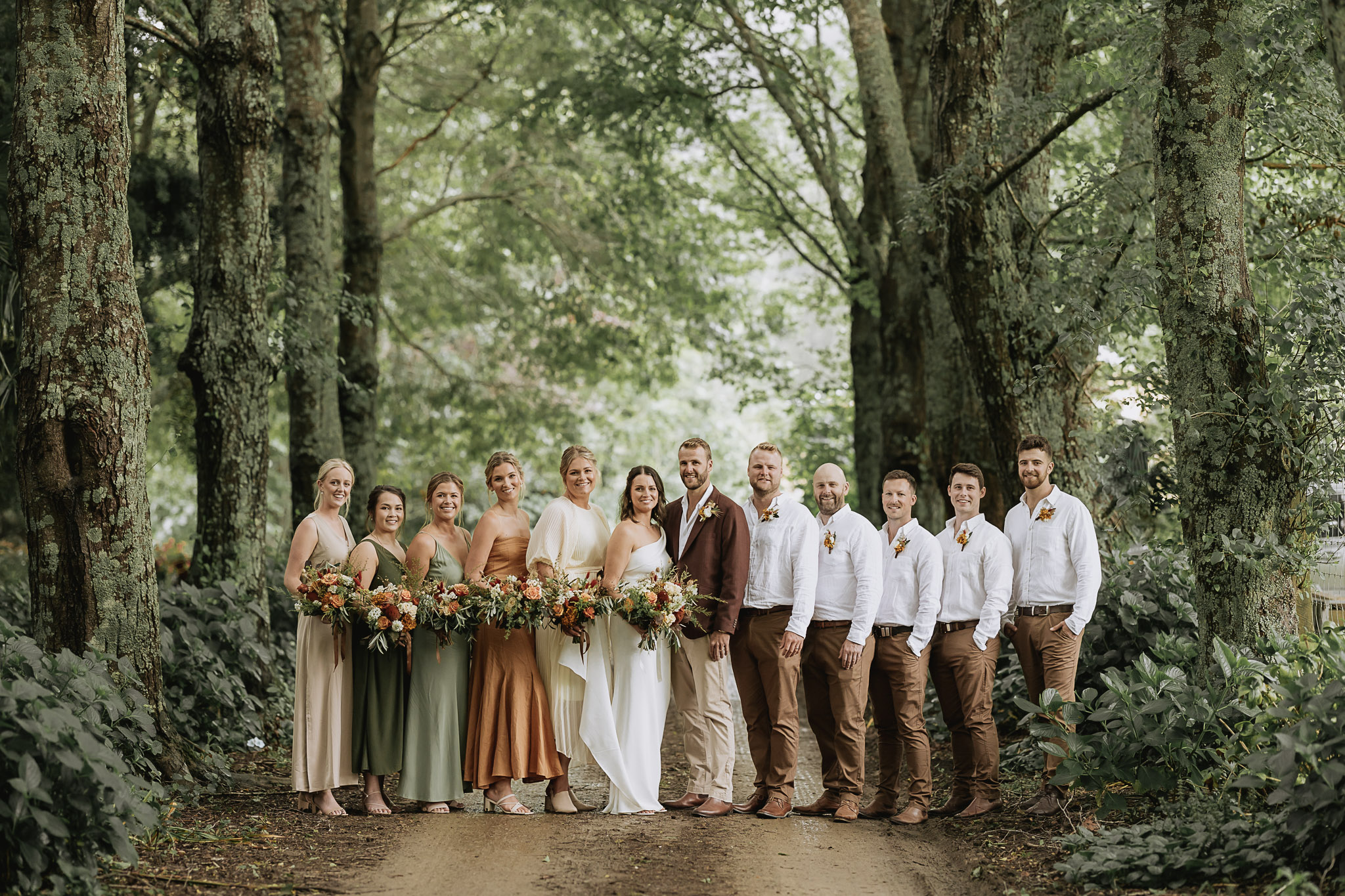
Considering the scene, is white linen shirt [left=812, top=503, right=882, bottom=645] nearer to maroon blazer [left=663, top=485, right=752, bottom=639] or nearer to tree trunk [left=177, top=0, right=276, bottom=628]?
maroon blazer [left=663, top=485, right=752, bottom=639]

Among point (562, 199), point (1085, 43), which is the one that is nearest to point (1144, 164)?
point (1085, 43)

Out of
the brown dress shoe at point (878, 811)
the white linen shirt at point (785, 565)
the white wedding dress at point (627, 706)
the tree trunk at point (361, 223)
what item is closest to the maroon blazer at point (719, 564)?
the white linen shirt at point (785, 565)

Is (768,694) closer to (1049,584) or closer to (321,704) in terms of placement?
(1049,584)

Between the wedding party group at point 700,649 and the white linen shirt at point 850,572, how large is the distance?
0.04 ft

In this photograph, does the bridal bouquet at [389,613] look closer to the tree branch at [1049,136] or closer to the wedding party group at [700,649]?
the wedding party group at [700,649]

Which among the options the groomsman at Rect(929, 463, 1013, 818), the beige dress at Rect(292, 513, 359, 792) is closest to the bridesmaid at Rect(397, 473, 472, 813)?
the beige dress at Rect(292, 513, 359, 792)

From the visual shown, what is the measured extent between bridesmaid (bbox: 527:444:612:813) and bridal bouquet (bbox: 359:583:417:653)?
84cm

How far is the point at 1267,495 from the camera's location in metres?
7.05

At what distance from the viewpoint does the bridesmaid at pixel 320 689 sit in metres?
7.62

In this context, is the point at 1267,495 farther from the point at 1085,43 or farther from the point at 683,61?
the point at 683,61

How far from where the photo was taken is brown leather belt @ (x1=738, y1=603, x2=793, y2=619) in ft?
25.6

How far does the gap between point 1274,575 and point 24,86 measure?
8.22 m

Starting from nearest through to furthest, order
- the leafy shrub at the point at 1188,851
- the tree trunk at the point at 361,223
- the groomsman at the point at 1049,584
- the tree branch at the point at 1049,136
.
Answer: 1. the leafy shrub at the point at 1188,851
2. the groomsman at the point at 1049,584
3. the tree branch at the point at 1049,136
4. the tree trunk at the point at 361,223

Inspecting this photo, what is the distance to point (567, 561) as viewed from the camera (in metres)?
7.89
